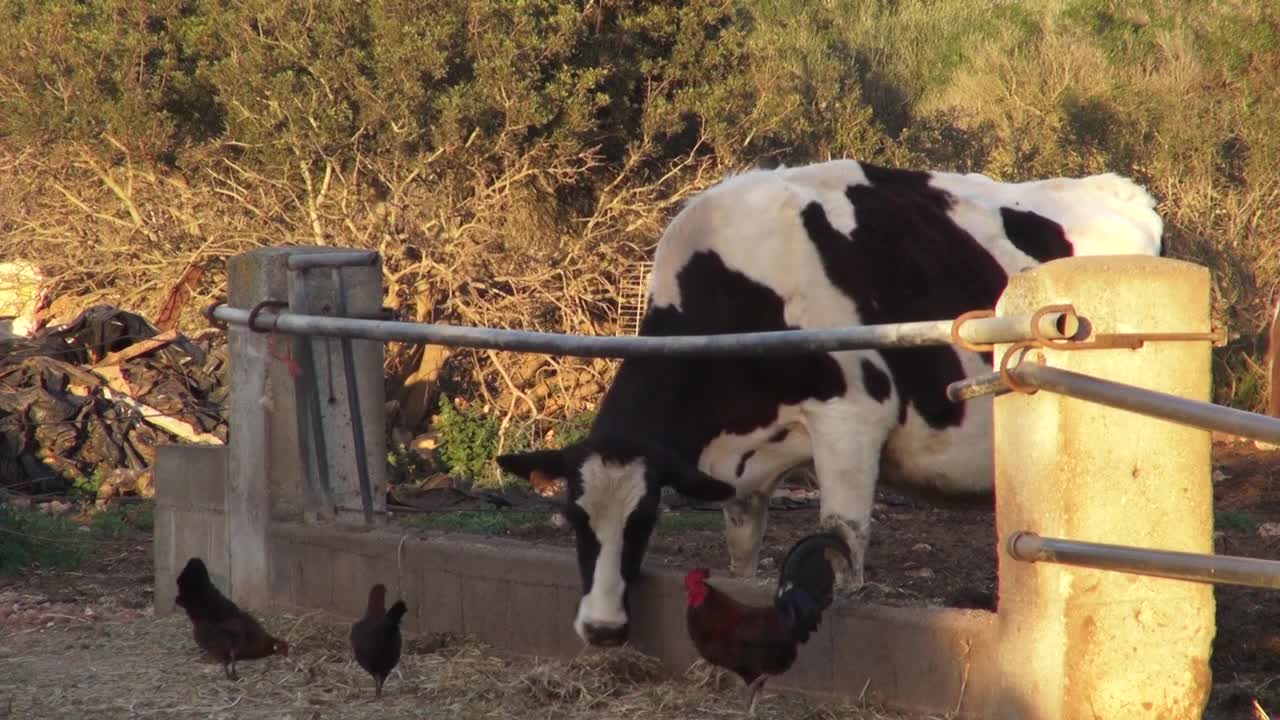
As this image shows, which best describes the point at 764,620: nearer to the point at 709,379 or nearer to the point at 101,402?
the point at 709,379

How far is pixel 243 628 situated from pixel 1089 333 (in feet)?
10.1

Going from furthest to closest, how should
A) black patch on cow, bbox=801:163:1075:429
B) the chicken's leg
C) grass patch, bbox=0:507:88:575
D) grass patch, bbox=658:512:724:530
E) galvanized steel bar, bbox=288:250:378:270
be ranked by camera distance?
grass patch, bbox=658:512:724:530 < grass patch, bbox=0:507:88:575 < galvanized steel bar, bbox=288:250:378:270 < black patch on cow, bbox=801:163:1075:429 < the chicken's leg

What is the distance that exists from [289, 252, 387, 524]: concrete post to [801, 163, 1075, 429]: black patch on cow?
191 centimetres

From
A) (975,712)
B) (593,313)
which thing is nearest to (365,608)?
(975,712)

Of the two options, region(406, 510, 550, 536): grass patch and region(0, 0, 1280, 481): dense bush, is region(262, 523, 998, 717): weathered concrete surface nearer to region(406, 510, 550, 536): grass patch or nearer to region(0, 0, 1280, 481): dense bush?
region(406, 510, 550, 536): grass patch

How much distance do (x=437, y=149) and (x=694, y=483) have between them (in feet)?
31.3

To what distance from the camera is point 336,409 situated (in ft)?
22.5

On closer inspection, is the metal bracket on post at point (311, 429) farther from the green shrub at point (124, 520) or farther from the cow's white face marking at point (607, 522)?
the green shrub at point (124, 520)

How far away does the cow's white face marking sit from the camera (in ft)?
17.4

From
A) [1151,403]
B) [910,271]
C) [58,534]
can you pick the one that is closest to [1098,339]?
[1151,403]

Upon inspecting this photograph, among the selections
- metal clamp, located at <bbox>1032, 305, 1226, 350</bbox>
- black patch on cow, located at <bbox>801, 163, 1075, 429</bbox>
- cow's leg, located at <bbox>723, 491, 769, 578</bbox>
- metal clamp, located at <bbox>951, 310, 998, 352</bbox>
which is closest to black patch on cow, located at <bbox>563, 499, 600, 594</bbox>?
cow's leg, located at <bbox>723, 491, 769, 578</bbox>

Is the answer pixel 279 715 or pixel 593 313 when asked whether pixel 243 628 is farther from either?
pixel 593 313

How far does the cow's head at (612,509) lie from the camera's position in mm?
5301

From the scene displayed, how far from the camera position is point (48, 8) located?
52.1 feet
